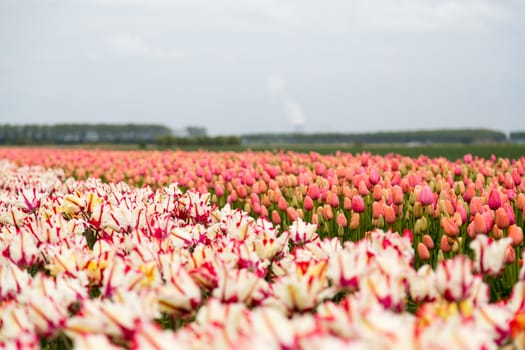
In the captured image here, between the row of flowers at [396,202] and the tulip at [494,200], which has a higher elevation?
the tulip at [494,200]

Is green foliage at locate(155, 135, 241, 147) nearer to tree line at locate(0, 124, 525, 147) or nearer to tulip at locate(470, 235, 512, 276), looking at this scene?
tree line at locate(0, 124, 525, 147)

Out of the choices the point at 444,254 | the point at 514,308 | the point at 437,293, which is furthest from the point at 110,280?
the point at 444,254

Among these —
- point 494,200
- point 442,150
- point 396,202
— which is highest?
point 494,200

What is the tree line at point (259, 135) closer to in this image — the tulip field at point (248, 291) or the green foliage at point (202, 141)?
the green foliage at point (202, 141)

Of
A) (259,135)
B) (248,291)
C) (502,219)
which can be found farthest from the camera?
(259,135)

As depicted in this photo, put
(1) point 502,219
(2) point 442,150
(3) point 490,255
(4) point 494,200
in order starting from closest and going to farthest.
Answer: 1. (3) point 490,255
2. (1) point 502,219
3. (4) point 494,200
4. (2) point 442,150

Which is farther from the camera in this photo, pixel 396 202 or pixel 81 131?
pixel 81 131

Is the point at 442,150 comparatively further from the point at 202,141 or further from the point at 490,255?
the point at 202,141

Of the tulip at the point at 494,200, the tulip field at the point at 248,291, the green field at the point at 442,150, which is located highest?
the tulip at the point at 494,200

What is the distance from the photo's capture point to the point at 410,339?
1.57 m

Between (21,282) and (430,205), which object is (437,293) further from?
(430,205)

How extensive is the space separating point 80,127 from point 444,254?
13563cm

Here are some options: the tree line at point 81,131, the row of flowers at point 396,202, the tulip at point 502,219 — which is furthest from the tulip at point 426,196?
the tree line at point 81,131

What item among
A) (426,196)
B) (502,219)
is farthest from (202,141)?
(502,219)
